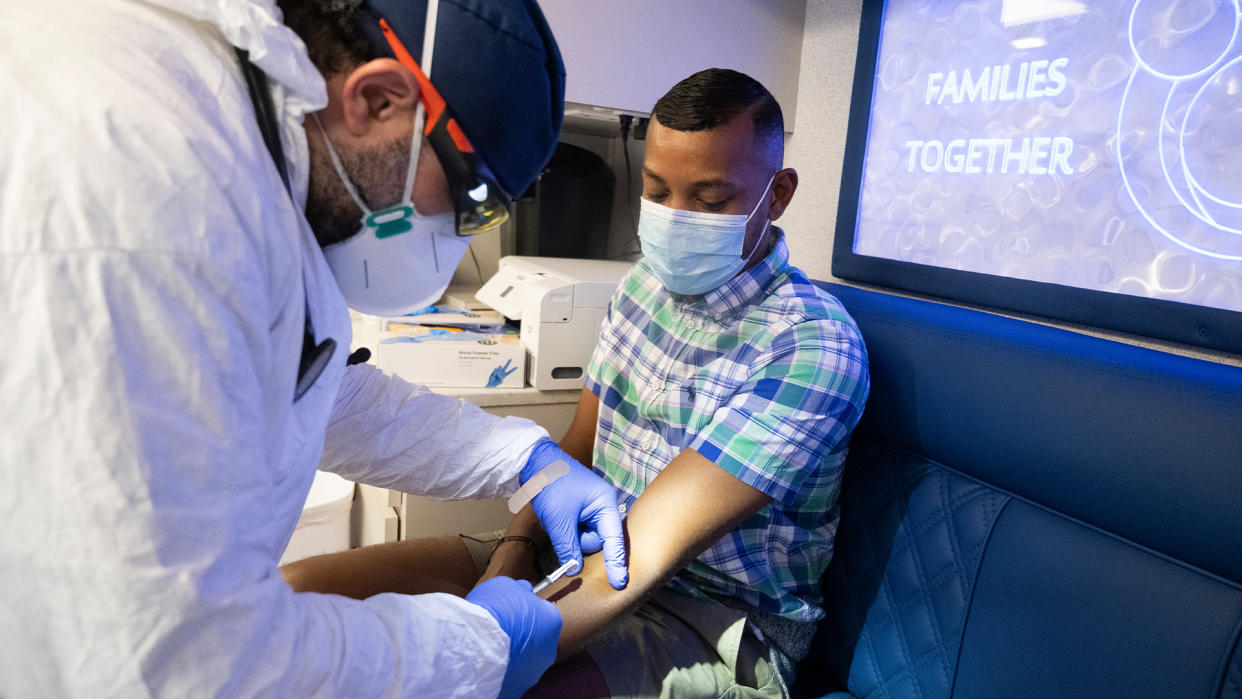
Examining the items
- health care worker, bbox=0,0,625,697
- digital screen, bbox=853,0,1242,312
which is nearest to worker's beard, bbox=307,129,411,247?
health care worker, bbox=0,0,625,697

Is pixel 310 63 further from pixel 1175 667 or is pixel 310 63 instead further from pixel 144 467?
pixel 1175 667

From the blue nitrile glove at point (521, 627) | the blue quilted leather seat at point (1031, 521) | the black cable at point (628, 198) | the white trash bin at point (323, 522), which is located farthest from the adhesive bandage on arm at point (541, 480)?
the black cable at point (628, 198)

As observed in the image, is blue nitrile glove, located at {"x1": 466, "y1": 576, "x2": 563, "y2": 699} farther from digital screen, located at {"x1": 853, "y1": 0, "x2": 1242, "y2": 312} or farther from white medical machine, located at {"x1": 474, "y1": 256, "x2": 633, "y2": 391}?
digital screen, located at {"x1": 853, "y1": 0, "x2": 1242, "y2": 312}

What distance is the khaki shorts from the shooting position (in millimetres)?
1126

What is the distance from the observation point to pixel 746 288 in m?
1.29

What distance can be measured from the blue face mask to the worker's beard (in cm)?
62

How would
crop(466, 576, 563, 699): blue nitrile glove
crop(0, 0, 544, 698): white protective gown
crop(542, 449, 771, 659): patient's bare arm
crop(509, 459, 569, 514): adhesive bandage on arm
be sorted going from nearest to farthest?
crop(0, 0, 544, 698): white protective gown
crop(466, 576, 563, 699): blue nitrile glove
crop(542, 449, 771, 659): patient's bare arm
crop(509, 459, 569, 514): adhesive bandage on arm

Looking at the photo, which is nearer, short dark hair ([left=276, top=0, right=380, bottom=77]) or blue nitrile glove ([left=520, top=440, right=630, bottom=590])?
short dark hair ([left=276, top=0, right=380, bottom=77])

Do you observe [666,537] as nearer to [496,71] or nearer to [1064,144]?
[496,71]

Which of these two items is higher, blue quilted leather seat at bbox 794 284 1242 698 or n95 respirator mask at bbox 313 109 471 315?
n95 respirator mask at bbox 313 109 471 315

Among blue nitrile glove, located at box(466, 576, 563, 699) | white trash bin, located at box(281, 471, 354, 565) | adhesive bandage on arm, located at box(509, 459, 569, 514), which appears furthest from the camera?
white trash bin, located at box(281, 471, 354, 565)

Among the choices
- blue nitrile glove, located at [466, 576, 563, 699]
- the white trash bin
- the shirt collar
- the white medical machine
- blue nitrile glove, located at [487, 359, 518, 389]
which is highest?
the shirt collar

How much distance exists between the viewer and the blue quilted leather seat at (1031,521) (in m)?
0.90

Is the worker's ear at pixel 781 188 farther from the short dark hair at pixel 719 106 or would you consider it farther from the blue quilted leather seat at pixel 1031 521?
the blue quilted leather seat at pixel 1031 521
